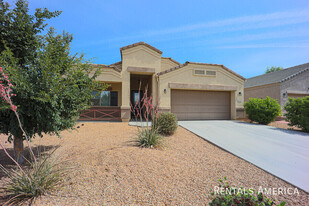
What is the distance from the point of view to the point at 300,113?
8.52 m

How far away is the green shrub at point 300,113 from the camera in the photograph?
7875 millimetres

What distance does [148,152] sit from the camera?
4164mm

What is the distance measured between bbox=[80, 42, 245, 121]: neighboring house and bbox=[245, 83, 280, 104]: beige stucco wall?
5.84m

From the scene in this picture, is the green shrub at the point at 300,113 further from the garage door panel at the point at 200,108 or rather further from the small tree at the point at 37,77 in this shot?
the small tree at the point at 37,77

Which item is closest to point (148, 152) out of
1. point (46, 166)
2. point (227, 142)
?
point (46, 166)

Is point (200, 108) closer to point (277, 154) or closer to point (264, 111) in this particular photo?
point (264, 111)

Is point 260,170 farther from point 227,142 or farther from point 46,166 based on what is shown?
point 46,166

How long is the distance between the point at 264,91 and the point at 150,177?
1872 centimetres

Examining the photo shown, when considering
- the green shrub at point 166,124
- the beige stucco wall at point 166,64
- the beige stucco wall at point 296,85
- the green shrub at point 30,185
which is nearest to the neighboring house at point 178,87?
the beige stucco wall at point 166,64

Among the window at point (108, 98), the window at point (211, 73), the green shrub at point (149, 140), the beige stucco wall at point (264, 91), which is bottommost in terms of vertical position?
the green shrub at point (149, 140)

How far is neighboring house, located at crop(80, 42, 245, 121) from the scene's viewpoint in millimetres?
11195

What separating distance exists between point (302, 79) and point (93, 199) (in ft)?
70.2

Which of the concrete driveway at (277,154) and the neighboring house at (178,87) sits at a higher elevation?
the neighboring house at (178,87)

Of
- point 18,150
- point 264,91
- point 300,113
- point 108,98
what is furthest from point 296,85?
point 18,150
